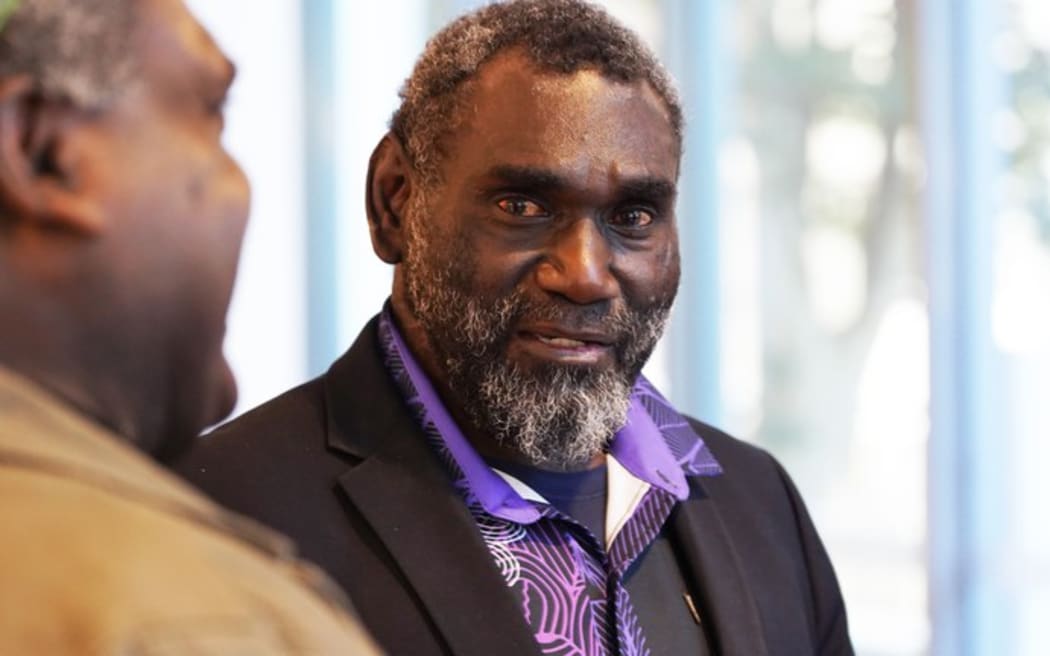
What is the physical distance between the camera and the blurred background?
315 centimetres

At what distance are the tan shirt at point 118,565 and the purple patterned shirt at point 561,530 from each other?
2.88ft

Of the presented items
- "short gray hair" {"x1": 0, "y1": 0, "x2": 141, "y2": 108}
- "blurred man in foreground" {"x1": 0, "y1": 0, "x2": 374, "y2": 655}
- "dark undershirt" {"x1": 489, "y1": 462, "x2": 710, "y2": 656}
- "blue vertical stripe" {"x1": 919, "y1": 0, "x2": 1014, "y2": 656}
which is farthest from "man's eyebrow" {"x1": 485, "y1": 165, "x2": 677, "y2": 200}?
"blue vertical stripe" {"x1": 919, "y1": 0, "x2": 1014, "y2": 656}

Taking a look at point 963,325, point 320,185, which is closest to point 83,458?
point 963,325

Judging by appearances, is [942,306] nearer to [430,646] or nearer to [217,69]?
[430,646]

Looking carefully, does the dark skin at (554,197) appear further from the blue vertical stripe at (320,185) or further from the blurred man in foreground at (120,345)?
→ the blue vertical stripe at (320,185)

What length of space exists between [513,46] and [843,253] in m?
1.82

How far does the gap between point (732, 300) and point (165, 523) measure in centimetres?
290

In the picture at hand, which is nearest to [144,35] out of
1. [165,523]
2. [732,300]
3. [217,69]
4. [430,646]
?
[217,69]

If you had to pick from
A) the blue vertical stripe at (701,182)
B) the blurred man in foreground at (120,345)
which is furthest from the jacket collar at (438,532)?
the blue vertical stripe at (701,182)

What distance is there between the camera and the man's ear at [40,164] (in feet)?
2.74

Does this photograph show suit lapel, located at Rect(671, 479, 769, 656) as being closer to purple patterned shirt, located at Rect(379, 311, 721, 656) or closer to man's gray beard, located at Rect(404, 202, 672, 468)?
purple patterned shirt, located at Rect(379, 311, 721, 656)

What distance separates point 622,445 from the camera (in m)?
1.88

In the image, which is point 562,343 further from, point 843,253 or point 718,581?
point 843,253

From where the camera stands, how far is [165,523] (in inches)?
29.0
